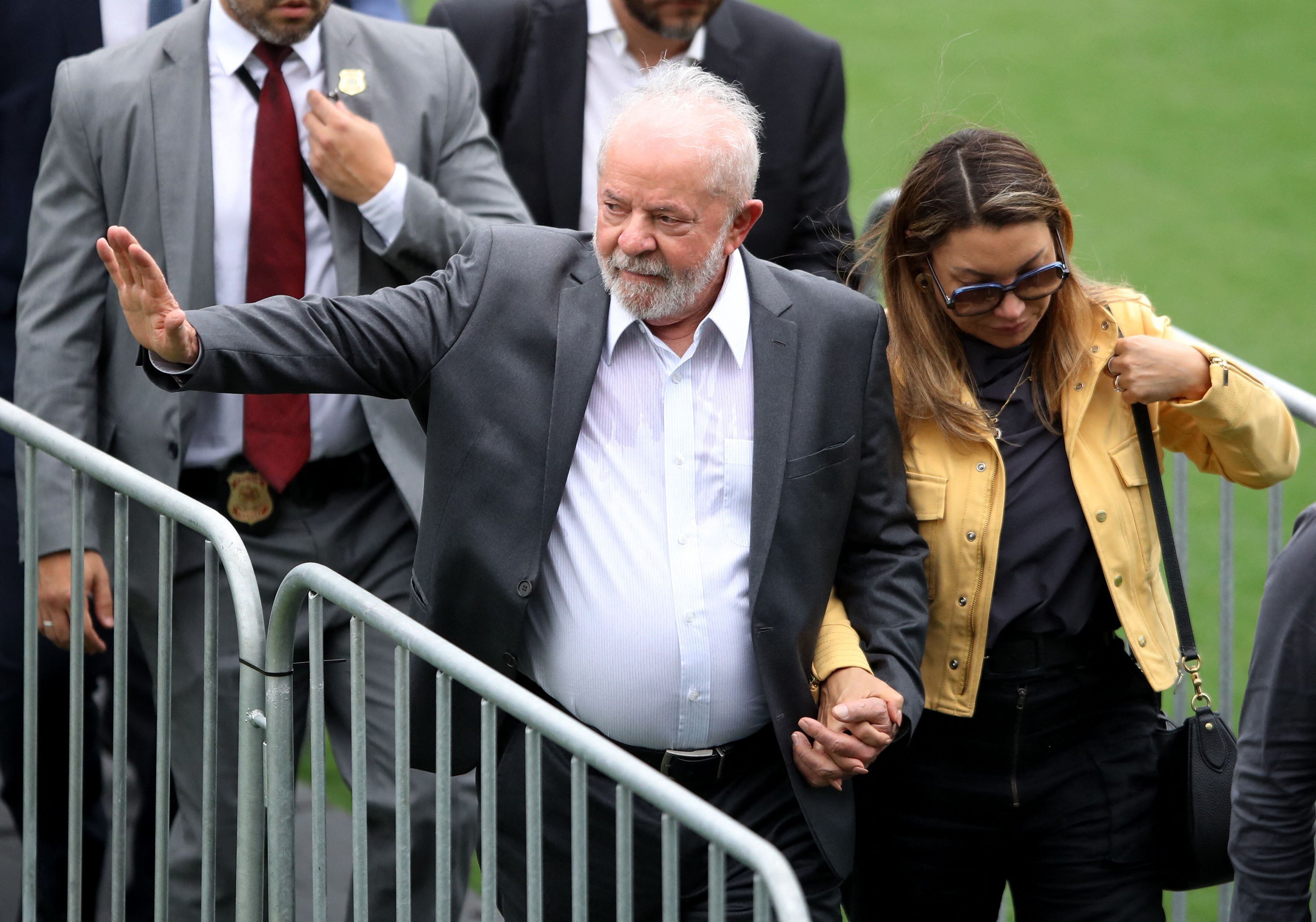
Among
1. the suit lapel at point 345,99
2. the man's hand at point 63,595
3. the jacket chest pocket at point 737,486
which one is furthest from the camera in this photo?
the suit lapel at point 345,99

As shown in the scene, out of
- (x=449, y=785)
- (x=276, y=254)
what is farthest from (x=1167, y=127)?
(x=449, y=785)

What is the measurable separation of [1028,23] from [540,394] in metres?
13.6

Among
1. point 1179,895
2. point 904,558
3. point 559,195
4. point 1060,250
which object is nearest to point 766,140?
point 559,195

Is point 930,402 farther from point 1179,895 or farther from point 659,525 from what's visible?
point 1179,895

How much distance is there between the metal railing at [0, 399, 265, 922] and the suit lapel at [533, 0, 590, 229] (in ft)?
4.84

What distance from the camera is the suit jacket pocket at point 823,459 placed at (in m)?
3.06

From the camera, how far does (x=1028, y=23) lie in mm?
15719

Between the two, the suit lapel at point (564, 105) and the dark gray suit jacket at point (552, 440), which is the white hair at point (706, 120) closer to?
the dark gray suit jacket at point (552, 440)

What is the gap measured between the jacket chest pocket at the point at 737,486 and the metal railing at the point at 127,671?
0.77 meters

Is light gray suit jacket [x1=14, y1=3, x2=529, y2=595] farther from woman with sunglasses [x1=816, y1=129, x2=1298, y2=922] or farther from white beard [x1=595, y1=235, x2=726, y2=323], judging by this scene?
woman with sunglasses [x1=816, y1=129, x2=1298, y2=922]

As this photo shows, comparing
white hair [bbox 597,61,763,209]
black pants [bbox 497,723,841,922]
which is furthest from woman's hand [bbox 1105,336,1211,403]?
black pants [bbox 497,723,841,922]

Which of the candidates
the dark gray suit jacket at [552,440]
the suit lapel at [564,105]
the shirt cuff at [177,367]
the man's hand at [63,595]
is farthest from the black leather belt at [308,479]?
the shirt cuff at [177,367]

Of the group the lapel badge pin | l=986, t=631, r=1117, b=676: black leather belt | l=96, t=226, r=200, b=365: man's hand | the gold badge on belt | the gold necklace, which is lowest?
l=986, t=631, r=1117, b=676: black leather belt

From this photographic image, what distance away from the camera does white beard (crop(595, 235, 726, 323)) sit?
303 centimetres
